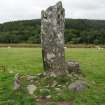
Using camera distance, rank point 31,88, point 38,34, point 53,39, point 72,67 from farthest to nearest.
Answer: point 38,34
point 72,67
point 53,39
point 31,88

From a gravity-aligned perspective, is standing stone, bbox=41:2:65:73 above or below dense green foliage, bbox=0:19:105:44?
above

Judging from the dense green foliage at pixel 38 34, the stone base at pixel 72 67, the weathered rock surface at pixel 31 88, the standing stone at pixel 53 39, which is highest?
the standing stone at pixel 53 39

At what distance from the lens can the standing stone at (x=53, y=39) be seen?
1892 cm

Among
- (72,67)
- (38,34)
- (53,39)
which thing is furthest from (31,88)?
(38,34)

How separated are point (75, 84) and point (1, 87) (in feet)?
11.1

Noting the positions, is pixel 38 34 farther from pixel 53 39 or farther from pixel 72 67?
pixel 53 39

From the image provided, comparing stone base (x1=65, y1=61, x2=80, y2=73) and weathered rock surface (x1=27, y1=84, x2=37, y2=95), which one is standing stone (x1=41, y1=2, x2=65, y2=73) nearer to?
stone base (x1=65, y1=61, x2=80, y2=73)

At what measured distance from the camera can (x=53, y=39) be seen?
1891cm

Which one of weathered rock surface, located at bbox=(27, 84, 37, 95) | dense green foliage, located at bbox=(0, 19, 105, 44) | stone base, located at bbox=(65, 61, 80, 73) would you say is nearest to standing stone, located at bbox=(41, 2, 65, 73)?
stone base, located at bbox=(65, 61, 80, 73)

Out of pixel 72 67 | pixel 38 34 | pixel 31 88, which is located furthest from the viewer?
pixel 38 34

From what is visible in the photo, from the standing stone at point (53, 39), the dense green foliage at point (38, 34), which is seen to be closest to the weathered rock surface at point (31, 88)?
the standing stone at point (53, 39)

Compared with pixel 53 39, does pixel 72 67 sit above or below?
below

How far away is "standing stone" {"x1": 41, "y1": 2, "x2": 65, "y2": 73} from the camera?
18.9 meters

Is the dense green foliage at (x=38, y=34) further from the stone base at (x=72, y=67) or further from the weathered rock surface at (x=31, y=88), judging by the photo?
the weathered rock surface at (x=31, y=88)
